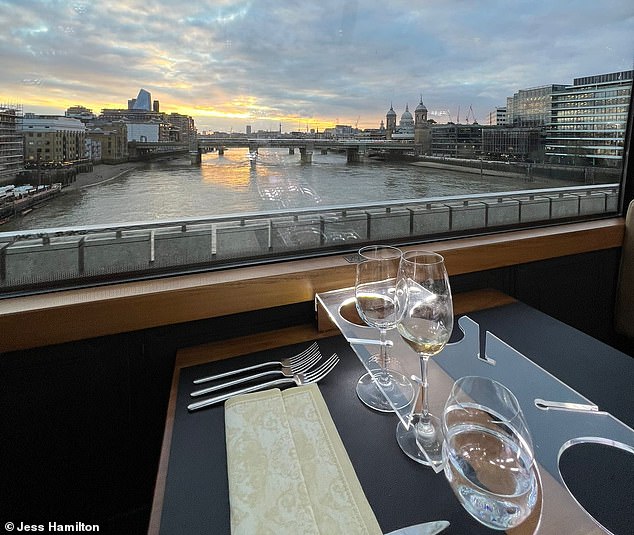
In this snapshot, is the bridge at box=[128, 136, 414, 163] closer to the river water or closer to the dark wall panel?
the river water

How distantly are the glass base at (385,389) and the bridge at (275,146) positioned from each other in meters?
0.98

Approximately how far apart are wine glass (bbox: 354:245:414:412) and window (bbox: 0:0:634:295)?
0.51 meters

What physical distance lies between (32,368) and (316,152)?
3.83ft

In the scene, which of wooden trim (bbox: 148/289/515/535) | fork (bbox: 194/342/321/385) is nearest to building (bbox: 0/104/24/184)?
wooden trim (bbox: 148/289/515/535)

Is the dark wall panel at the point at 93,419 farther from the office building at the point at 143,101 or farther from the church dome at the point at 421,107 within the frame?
the church dome at the point at 421,107

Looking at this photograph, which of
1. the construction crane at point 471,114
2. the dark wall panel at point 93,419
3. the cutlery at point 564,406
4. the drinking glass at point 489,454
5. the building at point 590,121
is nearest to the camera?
the drinking glass at point 489,454

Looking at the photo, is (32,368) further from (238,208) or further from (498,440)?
(498,440)

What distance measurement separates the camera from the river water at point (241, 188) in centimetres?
119

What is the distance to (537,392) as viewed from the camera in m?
0.83

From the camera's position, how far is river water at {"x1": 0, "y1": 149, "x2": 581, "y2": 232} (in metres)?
1.19

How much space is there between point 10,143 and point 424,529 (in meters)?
1.32

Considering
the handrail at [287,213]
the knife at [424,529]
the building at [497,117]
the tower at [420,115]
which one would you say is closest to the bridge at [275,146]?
the tower at [420,115]

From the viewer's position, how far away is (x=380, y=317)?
2.86ft

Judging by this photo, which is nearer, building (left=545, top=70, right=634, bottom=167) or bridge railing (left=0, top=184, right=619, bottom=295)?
bridge railing (left=0, top=184, right=619, bottom=295)
